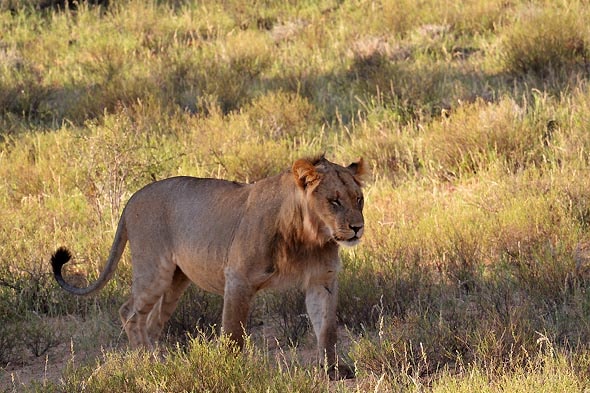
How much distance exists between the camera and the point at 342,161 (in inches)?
404

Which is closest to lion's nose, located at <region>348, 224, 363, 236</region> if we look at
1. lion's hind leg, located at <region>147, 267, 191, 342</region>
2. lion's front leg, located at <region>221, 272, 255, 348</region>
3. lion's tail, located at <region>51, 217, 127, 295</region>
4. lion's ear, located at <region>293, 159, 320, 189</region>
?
lion's ear, located at <region>293, 159, 320, 189</region>

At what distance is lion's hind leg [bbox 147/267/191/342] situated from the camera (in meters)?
6.71

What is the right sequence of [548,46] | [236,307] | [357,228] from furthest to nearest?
[548,46]
[236,307]
[357,228]

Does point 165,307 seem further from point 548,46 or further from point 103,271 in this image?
point 548,46

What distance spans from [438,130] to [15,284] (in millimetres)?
4235

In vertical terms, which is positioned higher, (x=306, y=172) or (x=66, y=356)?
(x=306, y=172)

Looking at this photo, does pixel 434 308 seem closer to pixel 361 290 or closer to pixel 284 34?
pixel 361 290

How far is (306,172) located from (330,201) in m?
0.19

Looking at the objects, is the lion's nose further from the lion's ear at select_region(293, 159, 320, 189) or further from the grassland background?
the grassland background

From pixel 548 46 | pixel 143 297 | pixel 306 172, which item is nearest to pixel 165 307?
pixel 143 297

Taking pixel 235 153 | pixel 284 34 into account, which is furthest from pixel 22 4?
pixel 235 153

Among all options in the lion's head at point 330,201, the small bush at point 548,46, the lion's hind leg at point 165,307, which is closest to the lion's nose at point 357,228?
the lion's head at point 330,201

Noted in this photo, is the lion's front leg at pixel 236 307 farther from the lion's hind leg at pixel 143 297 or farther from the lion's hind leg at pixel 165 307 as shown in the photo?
the lion's hind leg at pixel 165 307

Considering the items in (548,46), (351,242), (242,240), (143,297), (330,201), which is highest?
(330,201)
